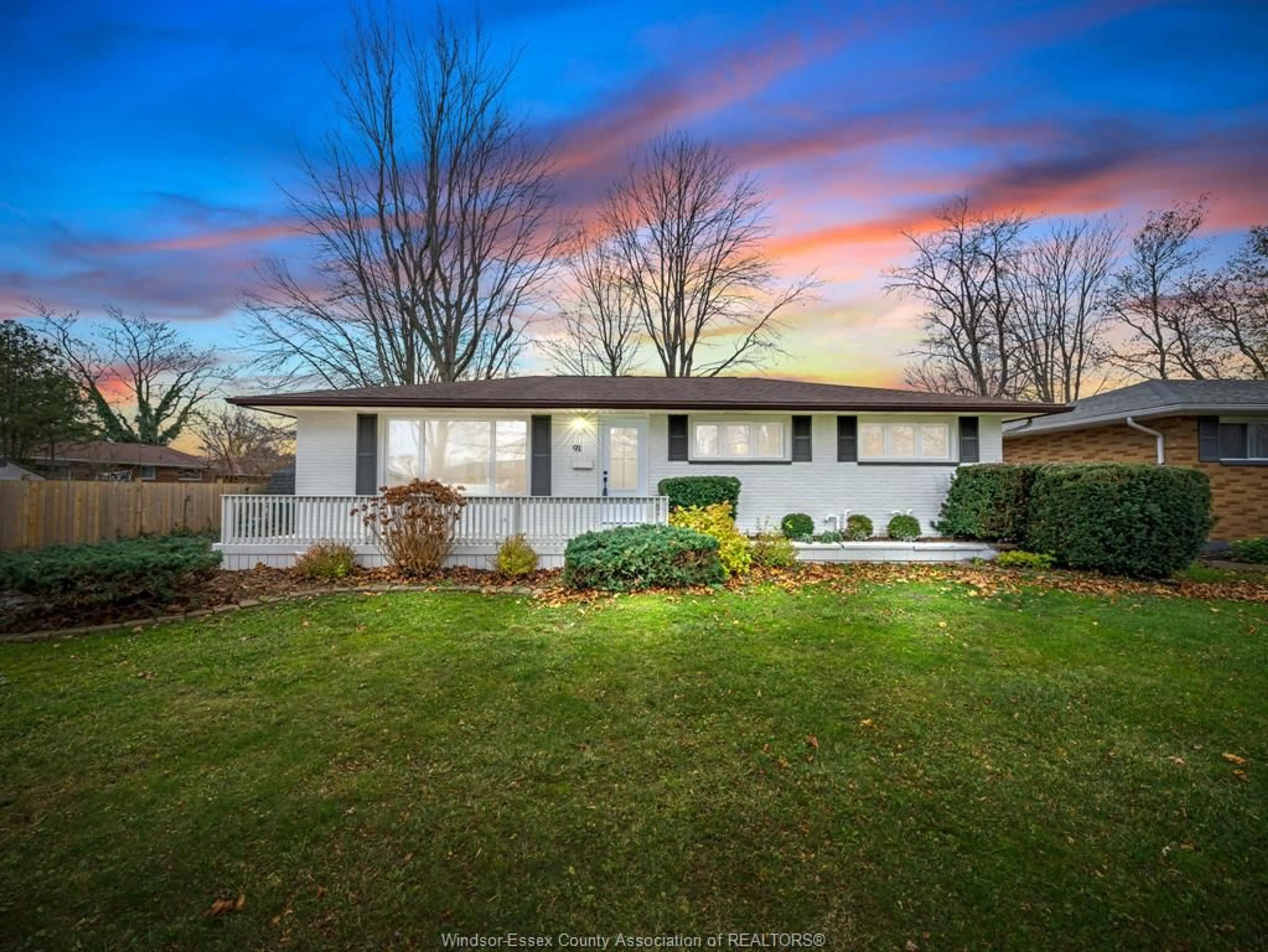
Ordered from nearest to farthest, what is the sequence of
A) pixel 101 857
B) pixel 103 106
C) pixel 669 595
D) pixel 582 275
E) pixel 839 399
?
pixel 101 857 < pixel 669 595 < pixel 103 106 < pixel 839 399 < pixel 582 275

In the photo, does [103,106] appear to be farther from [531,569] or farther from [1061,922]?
[1061,922]

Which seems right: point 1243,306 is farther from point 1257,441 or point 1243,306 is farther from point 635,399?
point 635,399

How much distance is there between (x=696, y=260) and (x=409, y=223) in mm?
10307

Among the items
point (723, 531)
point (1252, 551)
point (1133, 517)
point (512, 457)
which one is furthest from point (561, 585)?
point (1252, 551)

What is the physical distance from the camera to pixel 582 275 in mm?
21438

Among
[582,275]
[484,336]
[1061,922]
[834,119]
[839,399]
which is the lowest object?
[1061,922]

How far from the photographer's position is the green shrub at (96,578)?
536cm

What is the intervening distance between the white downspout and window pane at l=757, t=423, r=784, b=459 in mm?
7861

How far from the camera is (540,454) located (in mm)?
10484

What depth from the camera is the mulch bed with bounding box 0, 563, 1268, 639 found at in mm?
5961

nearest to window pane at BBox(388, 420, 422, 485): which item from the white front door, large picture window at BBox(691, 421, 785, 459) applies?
the white front door

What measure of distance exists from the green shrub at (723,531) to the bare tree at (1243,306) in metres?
20.2

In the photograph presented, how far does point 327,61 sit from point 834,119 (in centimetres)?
1632

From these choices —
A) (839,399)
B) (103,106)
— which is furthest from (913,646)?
(103,106)
